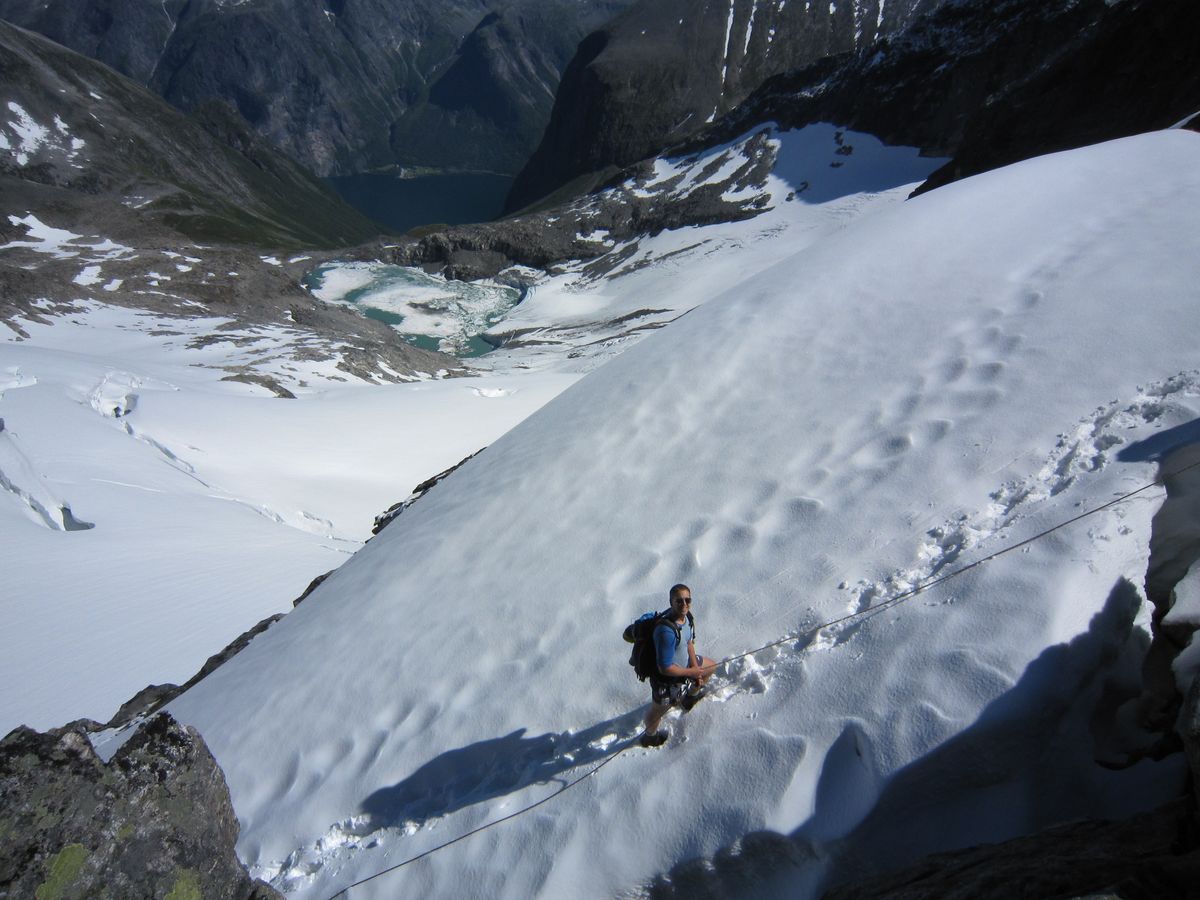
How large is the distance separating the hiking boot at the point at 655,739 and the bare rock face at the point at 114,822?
83.8 inches

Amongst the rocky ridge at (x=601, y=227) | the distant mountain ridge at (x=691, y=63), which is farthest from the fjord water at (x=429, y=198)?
the rocky ridge at (x=601, y=227)

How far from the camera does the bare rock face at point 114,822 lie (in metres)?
3.31

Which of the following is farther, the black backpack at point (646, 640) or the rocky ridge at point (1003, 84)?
the rocky ridge at point (1003, 84)

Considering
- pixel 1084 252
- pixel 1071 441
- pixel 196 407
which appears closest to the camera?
pixel 1071 441

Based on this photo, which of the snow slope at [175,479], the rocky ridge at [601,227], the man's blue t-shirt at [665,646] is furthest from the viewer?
the rocky ridge at [601,227]

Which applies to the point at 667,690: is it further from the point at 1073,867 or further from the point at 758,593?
the point at 1073,867

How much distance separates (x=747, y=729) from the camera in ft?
13.3

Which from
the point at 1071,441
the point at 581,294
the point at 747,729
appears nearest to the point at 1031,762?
the point at 747,729

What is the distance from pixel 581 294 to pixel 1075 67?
1543 inches

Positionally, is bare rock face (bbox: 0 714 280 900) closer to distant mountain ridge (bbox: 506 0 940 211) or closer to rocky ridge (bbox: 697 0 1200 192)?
rocky ridge (bbox: 697 0 1200 192)

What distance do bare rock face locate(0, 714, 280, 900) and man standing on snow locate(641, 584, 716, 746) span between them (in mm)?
2233

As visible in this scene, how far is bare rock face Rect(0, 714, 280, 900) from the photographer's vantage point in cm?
331

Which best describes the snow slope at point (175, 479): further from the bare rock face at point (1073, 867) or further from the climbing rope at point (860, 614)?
the bare rock face at point (1073, 867)

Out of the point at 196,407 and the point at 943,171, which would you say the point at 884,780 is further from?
the point at 943,171
